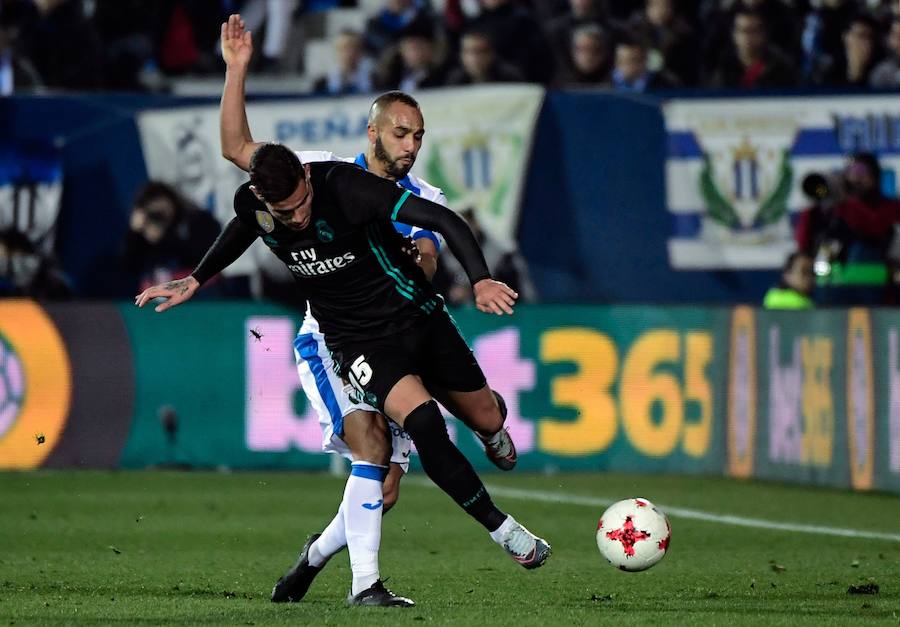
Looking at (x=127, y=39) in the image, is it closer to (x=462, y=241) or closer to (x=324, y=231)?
(x=324, y=231)

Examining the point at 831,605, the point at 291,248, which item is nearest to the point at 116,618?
the point at 291,248

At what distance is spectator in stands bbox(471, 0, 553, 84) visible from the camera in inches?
651

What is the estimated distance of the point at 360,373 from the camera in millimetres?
7152

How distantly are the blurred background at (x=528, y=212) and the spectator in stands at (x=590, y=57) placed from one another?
26 millimetres

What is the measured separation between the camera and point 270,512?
11719 mm

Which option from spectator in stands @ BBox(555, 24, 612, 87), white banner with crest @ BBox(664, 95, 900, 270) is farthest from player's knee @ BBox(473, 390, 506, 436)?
spectator in stands @ BBox(555, 24, 612, 87)

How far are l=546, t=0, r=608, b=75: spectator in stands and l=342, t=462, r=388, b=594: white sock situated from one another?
986 centimetres

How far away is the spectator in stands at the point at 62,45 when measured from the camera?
16406 millimetres

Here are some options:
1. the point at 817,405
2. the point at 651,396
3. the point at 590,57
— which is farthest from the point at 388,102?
the point at 590,57

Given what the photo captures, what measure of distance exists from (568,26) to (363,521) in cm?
1012

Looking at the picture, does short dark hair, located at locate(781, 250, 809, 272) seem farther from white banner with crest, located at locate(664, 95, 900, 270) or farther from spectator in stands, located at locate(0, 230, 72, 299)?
spectator in stands, located at locate(0, 230, 72, 299)

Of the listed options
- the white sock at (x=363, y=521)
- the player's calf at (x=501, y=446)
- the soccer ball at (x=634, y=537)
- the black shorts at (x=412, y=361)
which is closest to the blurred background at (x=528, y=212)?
the player's calf at (x=501, y=446)

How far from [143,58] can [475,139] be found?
3292mm

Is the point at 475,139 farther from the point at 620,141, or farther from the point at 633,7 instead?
the point at 633,7
